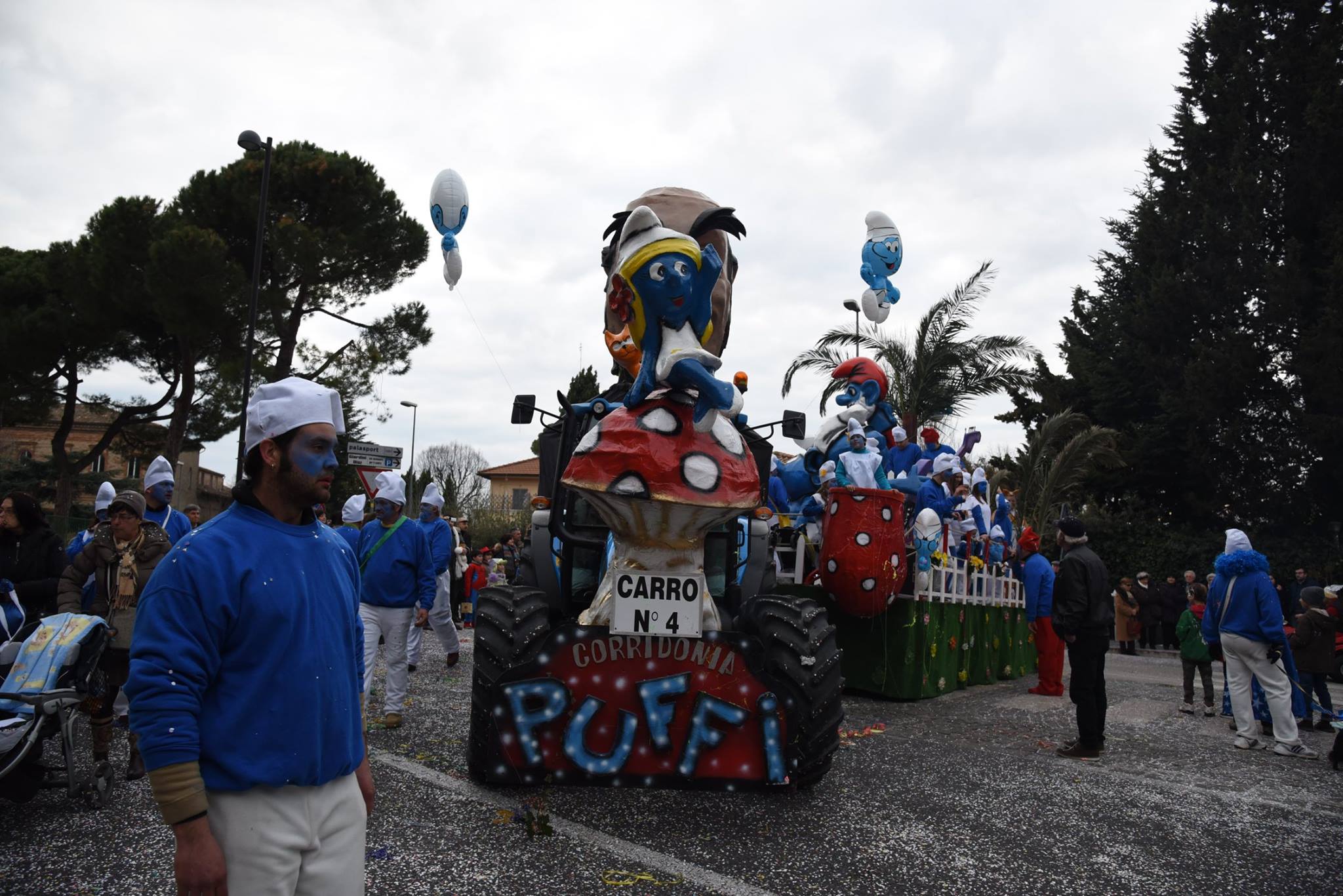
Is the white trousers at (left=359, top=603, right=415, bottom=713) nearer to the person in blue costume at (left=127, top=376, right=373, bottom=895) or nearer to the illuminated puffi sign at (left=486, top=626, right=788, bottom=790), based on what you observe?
the illuminated puffi sign at (left=486, top=626, right=788, bottom=790)

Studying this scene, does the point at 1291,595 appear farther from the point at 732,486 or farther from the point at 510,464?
the point at 510,464

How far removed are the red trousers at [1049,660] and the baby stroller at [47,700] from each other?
921cm

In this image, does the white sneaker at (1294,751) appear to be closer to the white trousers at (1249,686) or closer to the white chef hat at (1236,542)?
the white trousers at (1249,686)

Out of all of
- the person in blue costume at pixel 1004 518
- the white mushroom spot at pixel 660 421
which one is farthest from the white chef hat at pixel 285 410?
the person in blue costume at pixel 1004 518

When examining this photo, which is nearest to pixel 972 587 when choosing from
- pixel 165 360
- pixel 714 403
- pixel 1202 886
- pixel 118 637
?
pixel 1202 886

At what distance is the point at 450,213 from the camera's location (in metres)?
7.58

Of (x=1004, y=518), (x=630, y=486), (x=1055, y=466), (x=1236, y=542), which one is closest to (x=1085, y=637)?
(x=1236, y=542)

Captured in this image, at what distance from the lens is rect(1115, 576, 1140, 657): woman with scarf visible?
715 inches

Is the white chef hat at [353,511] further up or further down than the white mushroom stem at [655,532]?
further up

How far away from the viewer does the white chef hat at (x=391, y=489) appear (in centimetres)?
729

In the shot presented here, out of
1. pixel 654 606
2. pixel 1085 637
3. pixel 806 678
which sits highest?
pixel 654 606

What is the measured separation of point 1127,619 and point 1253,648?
11.7m

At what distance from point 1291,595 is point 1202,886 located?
1631 centimetres

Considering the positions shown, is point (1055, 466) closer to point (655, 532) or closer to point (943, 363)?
point (943, 363)
